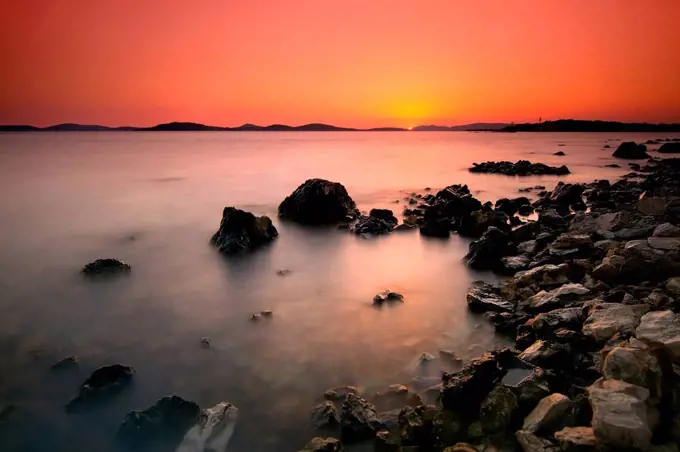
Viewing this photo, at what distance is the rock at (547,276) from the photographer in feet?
25.1

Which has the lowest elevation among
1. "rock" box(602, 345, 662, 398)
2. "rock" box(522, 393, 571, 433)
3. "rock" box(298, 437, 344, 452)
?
"rock" box(298, 437, 344, 452)

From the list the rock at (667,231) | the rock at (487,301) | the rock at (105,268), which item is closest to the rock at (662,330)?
the rock at (487,301)

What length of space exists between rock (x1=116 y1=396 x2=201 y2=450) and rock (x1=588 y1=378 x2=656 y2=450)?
3.89 meters

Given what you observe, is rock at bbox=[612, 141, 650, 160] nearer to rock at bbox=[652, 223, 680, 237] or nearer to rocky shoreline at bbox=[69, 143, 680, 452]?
rocky shoreline at bbox=[69, 143, 680, 452]

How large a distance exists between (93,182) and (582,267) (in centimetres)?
2994

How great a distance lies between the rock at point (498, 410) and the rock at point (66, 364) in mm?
5311

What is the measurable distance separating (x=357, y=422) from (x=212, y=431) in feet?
Answer: 5.01

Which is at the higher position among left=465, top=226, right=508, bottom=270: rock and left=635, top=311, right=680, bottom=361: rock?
left=635, top=311, right=680, bottom=361: rock

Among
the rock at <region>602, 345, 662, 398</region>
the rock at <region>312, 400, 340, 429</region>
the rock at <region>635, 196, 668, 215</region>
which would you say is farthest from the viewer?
the rock at <region>635, 196, 668, 215</region>

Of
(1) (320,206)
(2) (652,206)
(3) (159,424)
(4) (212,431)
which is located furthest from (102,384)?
(2) (652,206)

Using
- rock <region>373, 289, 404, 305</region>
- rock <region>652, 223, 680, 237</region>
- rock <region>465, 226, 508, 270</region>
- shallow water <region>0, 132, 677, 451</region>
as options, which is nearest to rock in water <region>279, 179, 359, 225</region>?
shallow water <region>0, 132, 677, 451</region>

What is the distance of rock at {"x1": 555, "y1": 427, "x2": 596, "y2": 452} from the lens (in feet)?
11.4

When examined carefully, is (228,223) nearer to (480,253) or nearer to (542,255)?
(480,253)

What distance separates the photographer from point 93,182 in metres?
29.1
